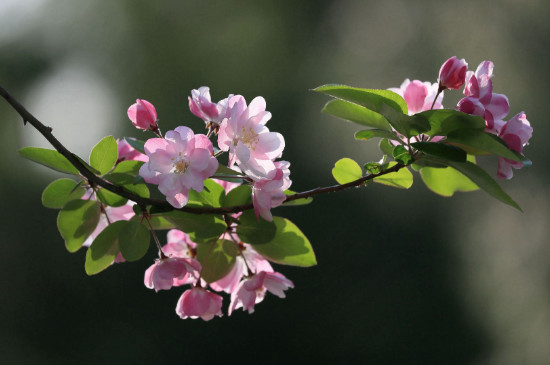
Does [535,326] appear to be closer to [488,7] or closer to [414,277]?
[414,277]

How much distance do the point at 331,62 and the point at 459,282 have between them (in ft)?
10.5

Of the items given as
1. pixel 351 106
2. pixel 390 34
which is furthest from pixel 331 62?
pixel 351 106

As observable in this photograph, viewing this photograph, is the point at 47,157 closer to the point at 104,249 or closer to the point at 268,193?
the point at 104,249

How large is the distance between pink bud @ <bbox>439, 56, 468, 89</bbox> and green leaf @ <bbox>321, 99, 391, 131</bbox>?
3.9 inches

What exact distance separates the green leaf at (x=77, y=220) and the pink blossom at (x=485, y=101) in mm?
451

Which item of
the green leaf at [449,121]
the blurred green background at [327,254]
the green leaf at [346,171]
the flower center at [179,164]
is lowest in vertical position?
the blurred green background at [327,254]

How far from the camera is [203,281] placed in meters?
0.90

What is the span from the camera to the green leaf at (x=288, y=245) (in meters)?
0.86

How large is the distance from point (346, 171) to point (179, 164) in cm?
23

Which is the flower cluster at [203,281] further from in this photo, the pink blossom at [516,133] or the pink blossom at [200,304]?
the pink blossom at [516,133]

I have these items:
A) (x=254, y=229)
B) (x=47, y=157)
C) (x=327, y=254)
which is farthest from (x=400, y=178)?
(x=327, y=254)

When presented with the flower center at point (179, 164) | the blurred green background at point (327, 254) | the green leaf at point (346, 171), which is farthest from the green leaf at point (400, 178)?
the blurred green background at point (327, 254)

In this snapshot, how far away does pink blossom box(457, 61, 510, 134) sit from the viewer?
72cm

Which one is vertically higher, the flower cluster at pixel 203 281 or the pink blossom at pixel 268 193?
the pink blossom at pixel 268 193
